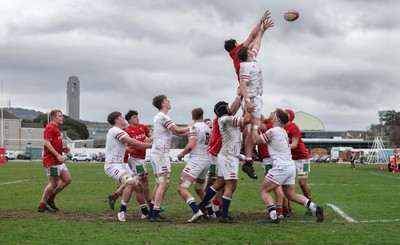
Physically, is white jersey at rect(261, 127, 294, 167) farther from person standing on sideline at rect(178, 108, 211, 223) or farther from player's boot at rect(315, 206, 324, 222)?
person standing on sideline at rect(178, 108, 211, 223)

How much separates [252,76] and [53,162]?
546 cm

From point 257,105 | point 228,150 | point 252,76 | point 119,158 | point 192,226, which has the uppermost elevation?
point 252,76

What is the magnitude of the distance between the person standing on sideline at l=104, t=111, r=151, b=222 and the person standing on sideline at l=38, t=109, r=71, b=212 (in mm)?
2218

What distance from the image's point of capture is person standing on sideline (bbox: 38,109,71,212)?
13.4 m

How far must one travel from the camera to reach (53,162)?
44.6 feet

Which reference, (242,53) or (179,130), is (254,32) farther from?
(179,130)

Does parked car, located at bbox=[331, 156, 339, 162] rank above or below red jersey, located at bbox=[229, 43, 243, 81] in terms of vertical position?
above

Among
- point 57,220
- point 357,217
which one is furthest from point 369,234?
point 57,220

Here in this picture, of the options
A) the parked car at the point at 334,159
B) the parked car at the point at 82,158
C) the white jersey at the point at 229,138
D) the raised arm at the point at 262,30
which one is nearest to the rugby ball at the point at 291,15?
the raised arm at the point at 262,30

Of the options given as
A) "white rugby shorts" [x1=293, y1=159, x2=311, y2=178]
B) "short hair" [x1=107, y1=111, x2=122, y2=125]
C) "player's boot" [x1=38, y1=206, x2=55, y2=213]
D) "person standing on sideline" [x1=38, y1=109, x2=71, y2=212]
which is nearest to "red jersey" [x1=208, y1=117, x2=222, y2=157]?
"short hair" [x1=107, y1=111, x2=122, y2=125]

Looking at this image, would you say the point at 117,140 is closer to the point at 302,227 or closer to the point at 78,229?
the point at 78,229

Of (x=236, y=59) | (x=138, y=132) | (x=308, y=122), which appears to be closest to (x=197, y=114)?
(x=236, y=59)

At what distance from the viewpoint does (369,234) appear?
9422 millimetres

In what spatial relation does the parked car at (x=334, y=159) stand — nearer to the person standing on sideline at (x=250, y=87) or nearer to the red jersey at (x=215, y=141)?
the person standing on sideline at (x=250, y=87)
